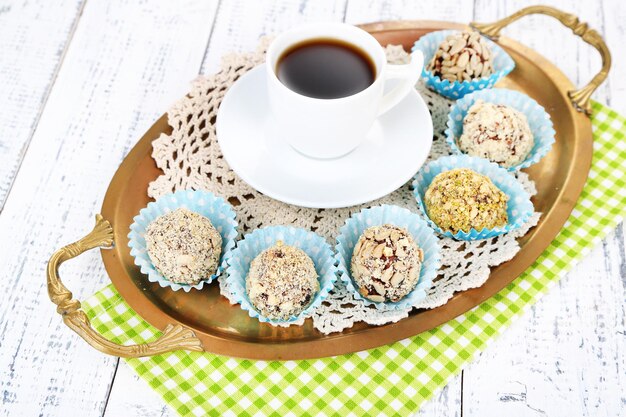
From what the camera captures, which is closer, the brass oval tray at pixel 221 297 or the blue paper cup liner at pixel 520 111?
the brass oval tray at pixel 221 297

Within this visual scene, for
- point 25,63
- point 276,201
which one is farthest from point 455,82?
point 25,63

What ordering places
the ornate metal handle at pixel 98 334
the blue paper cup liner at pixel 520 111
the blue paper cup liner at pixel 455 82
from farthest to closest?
the blue paper cup liner at pixel 455 82 < the blue paper cup liner at pixel 520 111 < the ornate metal handle at pixel 98 334

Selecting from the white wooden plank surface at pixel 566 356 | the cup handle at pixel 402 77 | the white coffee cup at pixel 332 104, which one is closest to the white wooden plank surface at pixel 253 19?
the white coffee cup at pixel 332 104

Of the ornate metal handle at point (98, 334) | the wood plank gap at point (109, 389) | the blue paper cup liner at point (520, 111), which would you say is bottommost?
the wood plank gap at point (109, 389)

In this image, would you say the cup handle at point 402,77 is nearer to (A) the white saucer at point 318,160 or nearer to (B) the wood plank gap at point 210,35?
(A) the white saucer at point 318,160

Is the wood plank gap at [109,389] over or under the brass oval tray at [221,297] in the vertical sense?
under

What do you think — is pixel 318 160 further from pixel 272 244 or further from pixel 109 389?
pixel 109 389

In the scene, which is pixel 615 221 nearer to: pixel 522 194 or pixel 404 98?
pixel 522 194

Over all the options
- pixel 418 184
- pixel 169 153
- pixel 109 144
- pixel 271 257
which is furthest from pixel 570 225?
pixel 109 144
